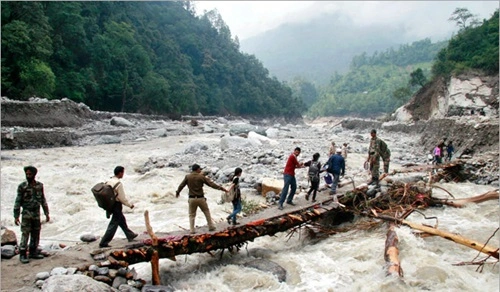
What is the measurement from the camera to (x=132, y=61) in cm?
4916

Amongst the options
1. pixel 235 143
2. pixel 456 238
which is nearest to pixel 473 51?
pixel 235 143

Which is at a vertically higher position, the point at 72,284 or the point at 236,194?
the point at 236,194

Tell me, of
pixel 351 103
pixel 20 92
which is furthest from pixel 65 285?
pixel 351 103

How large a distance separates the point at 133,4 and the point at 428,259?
6963 centimetres

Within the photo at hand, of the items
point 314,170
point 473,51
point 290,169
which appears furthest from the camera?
point 473,51

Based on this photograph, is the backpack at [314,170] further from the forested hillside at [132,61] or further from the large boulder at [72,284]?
the forested hillside at [132,61]

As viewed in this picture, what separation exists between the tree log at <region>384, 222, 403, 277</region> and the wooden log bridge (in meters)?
1.91

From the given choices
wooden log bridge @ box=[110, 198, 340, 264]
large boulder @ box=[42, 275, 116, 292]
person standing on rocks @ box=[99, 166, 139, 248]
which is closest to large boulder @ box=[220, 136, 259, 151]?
wooden log bridge @ box=[110, 198, 340, 264]

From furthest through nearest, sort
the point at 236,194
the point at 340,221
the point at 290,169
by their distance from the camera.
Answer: the point at 340,221, the point at 290,169, the point at 236,194

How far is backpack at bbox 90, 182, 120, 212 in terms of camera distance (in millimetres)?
5793

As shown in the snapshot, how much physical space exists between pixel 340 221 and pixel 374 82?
471 feet

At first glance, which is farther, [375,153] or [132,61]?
[132,61]

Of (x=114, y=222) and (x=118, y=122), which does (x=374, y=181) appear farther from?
(x=118, y=122)

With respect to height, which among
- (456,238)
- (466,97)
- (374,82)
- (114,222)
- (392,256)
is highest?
(374,82)
